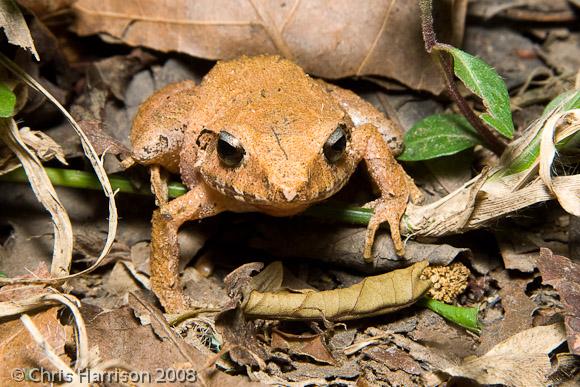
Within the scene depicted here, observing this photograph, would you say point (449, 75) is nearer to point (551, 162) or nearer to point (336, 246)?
point (551, 162)

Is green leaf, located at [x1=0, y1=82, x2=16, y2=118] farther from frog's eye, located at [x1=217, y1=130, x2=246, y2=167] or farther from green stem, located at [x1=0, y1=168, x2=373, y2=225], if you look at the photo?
frog's eye, located at [x1=217, y1=130, x2=246, y2=167]

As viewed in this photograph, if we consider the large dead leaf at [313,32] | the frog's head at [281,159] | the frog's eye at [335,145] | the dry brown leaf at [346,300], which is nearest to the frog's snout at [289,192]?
the frog's head at [281,159]

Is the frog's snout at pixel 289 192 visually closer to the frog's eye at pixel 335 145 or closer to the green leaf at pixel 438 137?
the frog's eye at pixel 335 145

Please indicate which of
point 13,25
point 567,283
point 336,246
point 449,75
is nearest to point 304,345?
point 336,246

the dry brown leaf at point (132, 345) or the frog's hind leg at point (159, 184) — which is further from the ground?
the frog's hind leg at point (159, 184)

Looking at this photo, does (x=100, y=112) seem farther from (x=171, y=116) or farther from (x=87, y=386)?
(x=87, y=386)

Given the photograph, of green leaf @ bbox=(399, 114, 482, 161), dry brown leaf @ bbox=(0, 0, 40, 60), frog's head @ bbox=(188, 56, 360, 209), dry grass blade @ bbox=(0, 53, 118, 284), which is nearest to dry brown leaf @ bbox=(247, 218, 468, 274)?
frog's head @ bbox=(188, 56, 360, 209)
